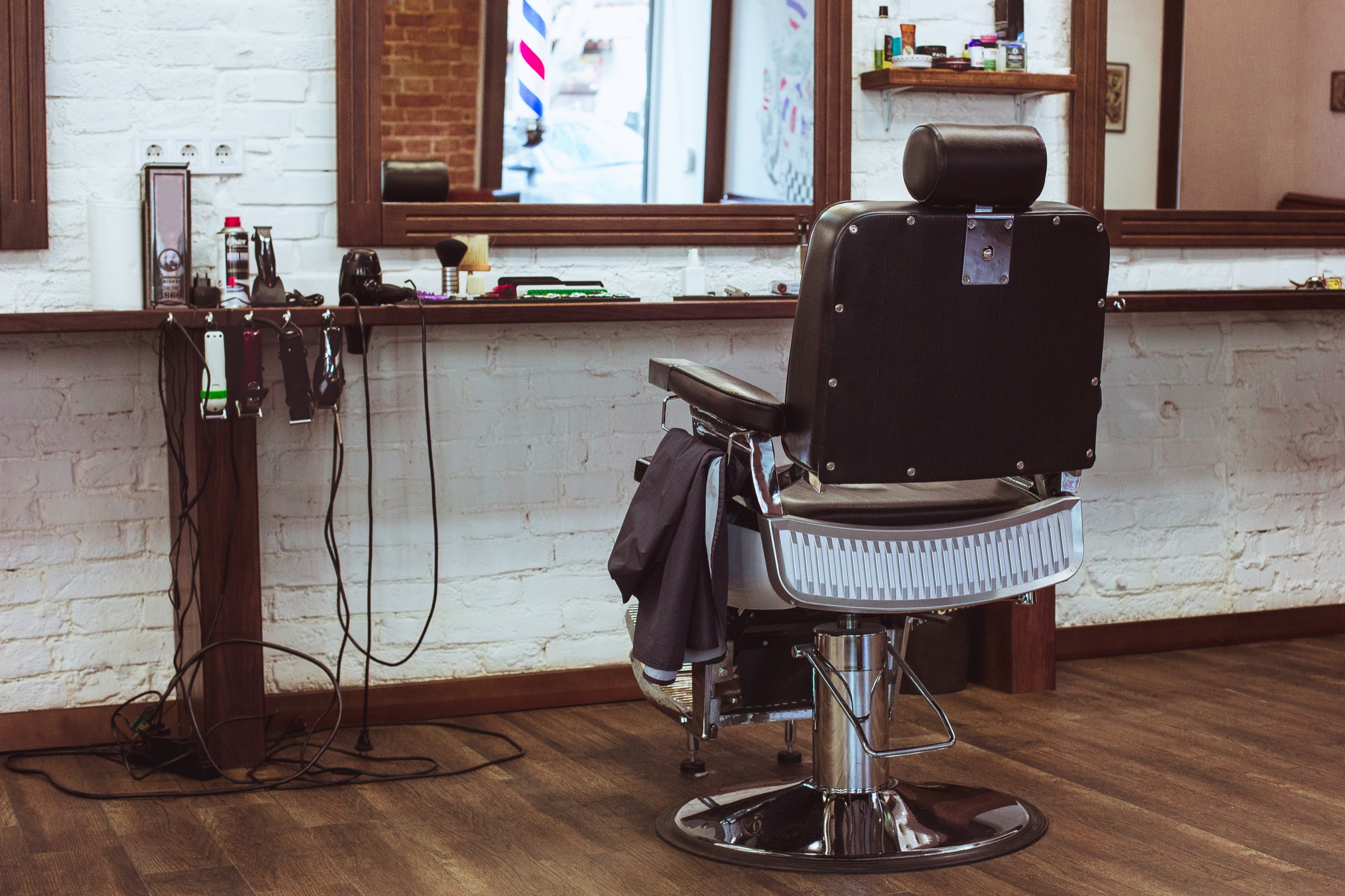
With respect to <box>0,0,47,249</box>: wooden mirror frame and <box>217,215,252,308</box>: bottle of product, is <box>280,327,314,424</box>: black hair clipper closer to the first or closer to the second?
<box>217,215,252,308</box>: bottle of product

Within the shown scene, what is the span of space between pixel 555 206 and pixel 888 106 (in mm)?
914

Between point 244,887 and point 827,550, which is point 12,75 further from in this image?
point 827,550

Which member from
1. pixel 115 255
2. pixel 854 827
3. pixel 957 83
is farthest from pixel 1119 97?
pixel 115 255

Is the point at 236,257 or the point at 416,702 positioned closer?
the point at 236,257

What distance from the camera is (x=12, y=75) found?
2.90 metres

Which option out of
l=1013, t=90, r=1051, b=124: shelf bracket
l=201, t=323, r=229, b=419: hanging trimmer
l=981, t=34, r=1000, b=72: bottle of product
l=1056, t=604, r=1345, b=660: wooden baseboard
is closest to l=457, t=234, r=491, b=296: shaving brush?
l=201, t=323, r=229, b=419: hanging trimmer

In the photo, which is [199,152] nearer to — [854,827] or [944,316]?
[944,316]

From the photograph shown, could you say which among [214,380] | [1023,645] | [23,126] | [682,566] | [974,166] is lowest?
[1023,645]

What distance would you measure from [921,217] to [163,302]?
1.58 metres

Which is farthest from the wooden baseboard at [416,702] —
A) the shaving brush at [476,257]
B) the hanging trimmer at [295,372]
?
the shaving brush at [476,257]

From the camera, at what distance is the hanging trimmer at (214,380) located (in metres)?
2.76

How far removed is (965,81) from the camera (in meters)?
3.49

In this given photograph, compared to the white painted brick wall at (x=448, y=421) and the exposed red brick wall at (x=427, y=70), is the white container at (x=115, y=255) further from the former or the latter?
the exposed red brick wall at (x=427, y=70)

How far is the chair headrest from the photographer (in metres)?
2.10
